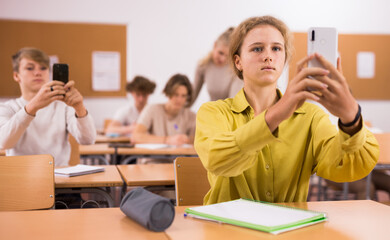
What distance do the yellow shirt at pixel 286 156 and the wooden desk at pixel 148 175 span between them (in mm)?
789

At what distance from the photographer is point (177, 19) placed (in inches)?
226

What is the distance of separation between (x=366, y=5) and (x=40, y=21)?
451cm

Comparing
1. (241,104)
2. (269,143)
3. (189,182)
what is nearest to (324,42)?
(269,143)

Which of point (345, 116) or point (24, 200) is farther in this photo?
point (24, 200)

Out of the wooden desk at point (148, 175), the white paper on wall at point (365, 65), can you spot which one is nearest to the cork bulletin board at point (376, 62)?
the white paper on wall at point (365, 65)

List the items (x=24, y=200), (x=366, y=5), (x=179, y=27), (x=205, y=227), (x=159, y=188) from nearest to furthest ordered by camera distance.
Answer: (x=205, y=227) → (x=24, y=200) → (x=159, y=188) → (x=179, y=27) → (x=366, y=5)

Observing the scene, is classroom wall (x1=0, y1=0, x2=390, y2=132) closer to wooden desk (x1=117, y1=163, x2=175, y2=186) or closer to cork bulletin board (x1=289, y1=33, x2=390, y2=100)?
cork bulletin board (x1=289, y1=33, x2=390, y2=100)

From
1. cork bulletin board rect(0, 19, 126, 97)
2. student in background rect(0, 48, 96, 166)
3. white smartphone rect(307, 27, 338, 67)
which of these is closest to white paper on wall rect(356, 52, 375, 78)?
cork bulletin board rect(0, 19, 126, 97)

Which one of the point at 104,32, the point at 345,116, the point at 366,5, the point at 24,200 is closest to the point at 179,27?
the point at 104,32

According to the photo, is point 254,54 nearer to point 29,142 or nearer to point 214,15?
point 29,142

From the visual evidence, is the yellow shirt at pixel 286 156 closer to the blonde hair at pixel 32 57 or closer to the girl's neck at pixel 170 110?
the blonde hair at pixel 32 57

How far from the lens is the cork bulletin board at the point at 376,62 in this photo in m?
6.02

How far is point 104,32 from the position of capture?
18.1 feet

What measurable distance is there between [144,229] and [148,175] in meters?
1.30
